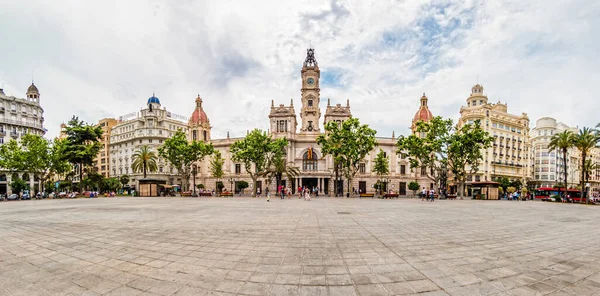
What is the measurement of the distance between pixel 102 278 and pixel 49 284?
858mm

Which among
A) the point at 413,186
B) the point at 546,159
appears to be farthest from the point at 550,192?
the point at 546,159

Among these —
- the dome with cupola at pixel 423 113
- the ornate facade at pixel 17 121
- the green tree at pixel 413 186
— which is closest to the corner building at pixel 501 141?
the dome with cupola at pixel 423 113

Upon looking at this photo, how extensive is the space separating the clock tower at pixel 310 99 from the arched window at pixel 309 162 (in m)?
7.99

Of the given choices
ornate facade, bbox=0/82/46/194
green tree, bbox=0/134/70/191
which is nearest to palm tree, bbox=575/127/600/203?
green tree, bbox=0/134/70/191

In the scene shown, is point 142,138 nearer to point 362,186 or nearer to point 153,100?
point 153,100

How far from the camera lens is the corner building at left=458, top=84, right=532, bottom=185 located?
5984cm

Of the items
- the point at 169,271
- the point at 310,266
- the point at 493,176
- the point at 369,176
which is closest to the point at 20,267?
the point at 169,271

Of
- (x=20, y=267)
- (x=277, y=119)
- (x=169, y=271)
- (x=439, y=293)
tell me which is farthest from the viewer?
(x=277, y=119)

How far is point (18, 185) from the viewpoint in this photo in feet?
151

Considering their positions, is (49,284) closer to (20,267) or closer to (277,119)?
(20,267)

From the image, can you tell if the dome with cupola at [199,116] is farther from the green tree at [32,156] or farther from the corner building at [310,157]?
the green tree at [32,156]

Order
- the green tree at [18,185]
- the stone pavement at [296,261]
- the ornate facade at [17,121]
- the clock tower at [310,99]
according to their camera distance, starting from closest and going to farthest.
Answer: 1. the stone pavement at [296,261]
2. the green tree at [18,185]
3. the ornate facade at [17,121]
4. the clock tower at [310,99]

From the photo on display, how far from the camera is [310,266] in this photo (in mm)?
5703

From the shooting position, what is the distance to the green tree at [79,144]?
129ft
